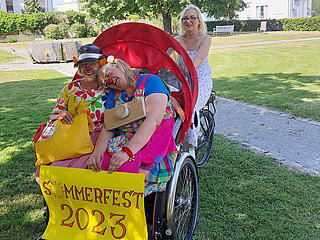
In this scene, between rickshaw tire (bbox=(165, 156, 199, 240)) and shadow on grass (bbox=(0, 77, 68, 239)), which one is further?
shadow on grass (bbox=(0, 77, 68, 239))

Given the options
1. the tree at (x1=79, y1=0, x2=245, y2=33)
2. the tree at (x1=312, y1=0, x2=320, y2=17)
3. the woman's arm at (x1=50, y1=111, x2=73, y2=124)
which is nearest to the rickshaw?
the woman's arm at (x1=50, y1=111, x2=73, y2=124)

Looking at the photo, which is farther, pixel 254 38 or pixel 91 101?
pixel 254 38

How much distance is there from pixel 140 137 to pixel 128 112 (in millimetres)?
224

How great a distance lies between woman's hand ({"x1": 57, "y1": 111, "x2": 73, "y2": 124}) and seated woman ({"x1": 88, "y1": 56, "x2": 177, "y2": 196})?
Answer: 0.31 m

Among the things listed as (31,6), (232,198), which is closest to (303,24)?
(232,198)

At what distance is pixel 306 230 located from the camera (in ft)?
9.93

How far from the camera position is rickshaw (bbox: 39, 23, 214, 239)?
2857 mm

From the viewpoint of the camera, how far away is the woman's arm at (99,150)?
243 centimetres

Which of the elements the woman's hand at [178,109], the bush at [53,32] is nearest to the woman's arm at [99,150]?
the woman's hand at [178,109]

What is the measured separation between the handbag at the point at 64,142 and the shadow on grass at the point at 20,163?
3.04 feet

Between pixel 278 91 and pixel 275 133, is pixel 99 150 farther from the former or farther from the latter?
pixel 278 91

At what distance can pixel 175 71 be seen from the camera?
326cm

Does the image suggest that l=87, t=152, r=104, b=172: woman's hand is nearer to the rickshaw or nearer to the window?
the rickshaw

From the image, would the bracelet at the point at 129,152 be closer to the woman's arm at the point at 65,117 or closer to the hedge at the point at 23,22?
the woman's arm at the point at 65,117
